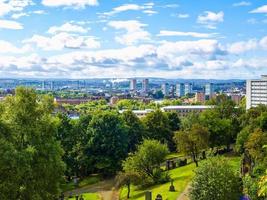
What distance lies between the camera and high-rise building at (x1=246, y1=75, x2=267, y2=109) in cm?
17525

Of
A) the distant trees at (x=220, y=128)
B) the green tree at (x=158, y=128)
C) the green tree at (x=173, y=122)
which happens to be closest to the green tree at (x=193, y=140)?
the distant trees at (x=220, y=128)

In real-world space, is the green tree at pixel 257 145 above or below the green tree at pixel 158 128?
above

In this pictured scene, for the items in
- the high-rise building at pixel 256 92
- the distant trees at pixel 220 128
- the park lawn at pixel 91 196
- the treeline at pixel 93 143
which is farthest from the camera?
the high-rise building at pixel 256 92

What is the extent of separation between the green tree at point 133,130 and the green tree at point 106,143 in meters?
8.75

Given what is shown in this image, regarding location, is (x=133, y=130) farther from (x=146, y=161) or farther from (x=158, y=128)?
(x=146, y=161)

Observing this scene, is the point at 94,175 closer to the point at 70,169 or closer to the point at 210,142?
the point at 70,169

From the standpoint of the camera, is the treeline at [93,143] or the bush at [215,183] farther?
the treeline at [93,143]

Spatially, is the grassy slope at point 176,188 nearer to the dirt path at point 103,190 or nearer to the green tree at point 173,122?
the dirt path at point 103,190

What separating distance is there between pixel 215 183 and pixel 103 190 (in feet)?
81.6

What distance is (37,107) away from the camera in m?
30.0

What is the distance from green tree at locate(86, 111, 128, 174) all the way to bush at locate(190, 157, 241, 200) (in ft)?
97.1

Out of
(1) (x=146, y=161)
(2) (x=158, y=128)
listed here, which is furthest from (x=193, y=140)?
(2) (x=158, y=128)

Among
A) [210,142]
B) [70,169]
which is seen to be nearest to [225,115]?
[210,142]

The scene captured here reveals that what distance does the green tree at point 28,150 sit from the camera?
2661 centimetres
